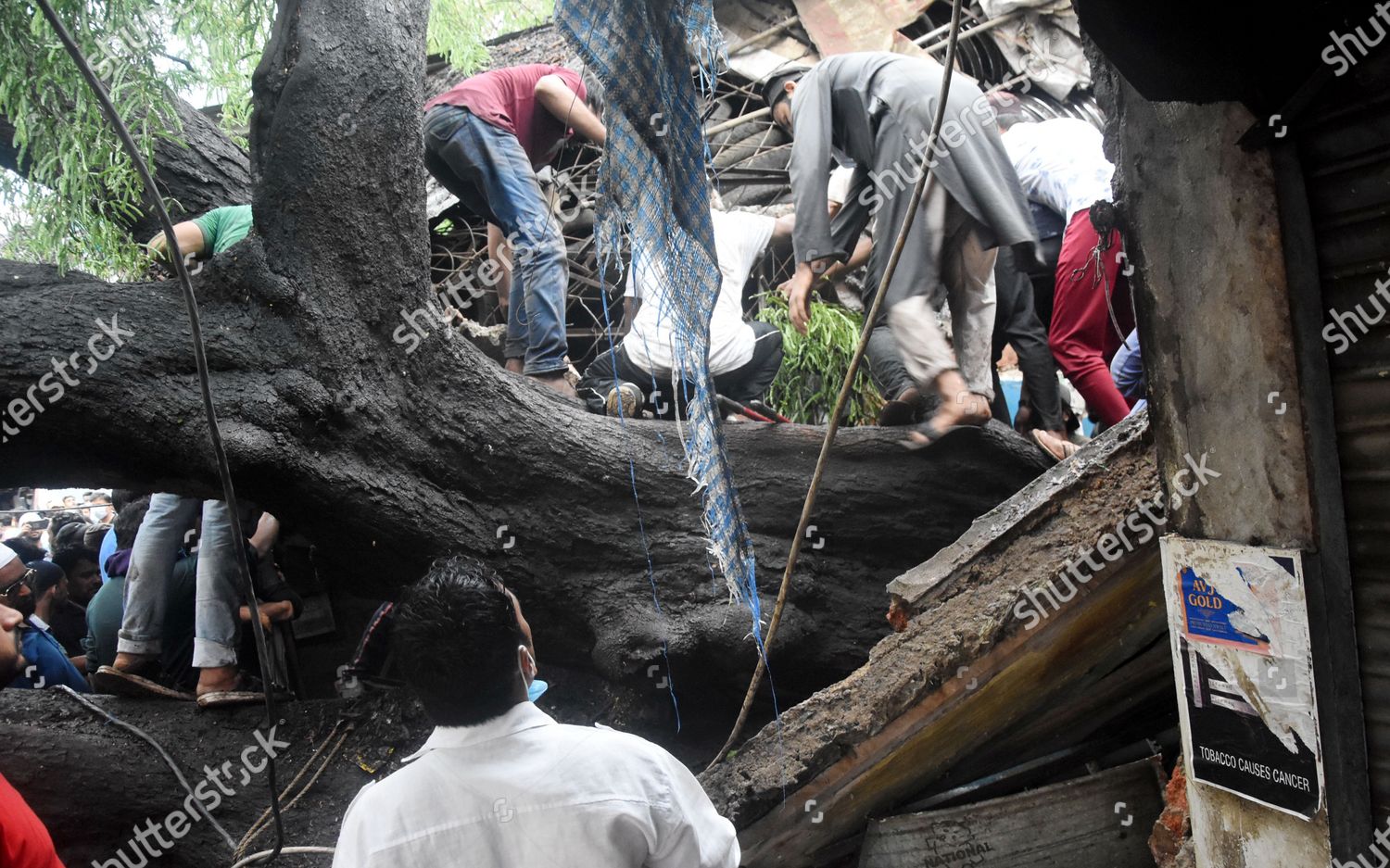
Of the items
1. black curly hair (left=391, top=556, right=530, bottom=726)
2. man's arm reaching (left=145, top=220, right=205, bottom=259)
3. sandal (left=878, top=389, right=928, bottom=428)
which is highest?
man's arm reaching (left=145, top=220, right=205, bottom=259)

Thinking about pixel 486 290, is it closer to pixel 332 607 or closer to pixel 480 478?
pixel 332 607

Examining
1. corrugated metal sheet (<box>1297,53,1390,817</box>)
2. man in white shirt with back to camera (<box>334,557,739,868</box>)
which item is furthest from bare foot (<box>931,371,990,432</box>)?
man in white shirt with back to camera (<box>334,557,739,868</box>)

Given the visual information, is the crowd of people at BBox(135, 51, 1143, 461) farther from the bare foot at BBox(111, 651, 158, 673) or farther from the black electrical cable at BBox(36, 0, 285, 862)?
the bare foot at BBox(111, 651, 158, 673)

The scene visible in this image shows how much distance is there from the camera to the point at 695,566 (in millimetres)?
4215

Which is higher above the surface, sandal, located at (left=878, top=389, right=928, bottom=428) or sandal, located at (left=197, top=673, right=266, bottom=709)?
sandal, located at (left=878, top=389, right=928, bottom=428)

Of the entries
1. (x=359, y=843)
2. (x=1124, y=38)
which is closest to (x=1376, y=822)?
(x=1124, y=38)

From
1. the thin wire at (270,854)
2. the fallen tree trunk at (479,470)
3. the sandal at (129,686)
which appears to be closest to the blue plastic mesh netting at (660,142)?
the fallen tree trunk at (479,470)

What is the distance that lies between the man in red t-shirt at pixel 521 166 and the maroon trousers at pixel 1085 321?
2280mm

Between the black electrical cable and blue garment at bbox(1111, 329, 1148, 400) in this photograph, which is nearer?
the black electrical cable

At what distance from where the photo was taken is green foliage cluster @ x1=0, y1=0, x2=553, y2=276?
11.7 feet

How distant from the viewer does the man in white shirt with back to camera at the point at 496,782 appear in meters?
1.90

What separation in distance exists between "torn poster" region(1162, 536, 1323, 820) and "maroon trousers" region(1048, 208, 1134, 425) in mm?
2128

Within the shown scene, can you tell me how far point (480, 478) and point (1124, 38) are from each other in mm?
2961

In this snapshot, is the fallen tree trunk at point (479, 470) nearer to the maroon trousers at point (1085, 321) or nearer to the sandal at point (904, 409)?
the sandal at point (904, 409)
